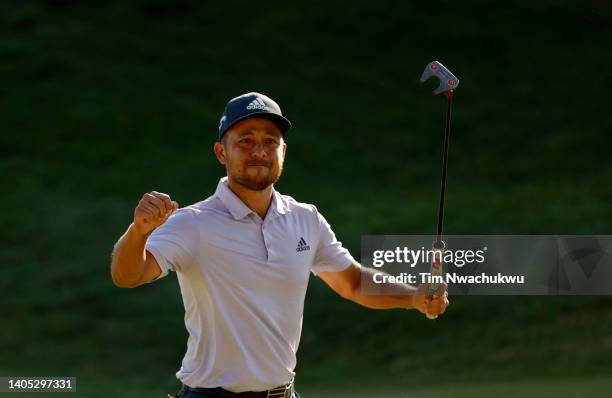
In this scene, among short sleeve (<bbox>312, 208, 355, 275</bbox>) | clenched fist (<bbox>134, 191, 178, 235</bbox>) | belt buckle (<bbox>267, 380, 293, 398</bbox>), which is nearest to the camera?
clenched fist (<bbox>134, 191, 178, 235</bbox>)

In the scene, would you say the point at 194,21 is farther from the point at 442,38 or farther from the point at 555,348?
the point at 555,348

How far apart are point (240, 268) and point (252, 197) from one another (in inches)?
14.6

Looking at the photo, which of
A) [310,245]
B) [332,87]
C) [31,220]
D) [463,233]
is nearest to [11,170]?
[31,220]

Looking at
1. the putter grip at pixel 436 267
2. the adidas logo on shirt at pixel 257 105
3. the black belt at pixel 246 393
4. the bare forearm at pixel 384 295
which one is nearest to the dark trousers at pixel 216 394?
the black belt at pixel 246 393

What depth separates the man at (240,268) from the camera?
4691 millimetres

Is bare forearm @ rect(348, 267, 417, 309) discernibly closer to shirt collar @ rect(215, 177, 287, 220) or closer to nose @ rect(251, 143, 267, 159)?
shirt collar @ rect(215, 177, 287, 220)

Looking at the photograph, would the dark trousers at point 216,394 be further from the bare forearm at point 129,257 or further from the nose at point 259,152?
the nose at point 259,152

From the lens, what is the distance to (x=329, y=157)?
773 inches

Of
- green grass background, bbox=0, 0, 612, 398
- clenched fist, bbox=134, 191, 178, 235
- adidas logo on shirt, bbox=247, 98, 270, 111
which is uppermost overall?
green grass background, bbox=0, 0, 612, 398

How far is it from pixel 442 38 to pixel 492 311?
30.9 ft

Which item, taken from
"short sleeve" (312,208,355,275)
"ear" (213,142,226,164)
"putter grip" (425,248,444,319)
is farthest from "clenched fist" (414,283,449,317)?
"ear" (213,142,226,164)

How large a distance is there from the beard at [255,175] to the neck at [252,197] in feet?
0.08

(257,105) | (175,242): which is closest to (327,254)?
(257,105)

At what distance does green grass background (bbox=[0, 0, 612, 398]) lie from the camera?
13625 mm
